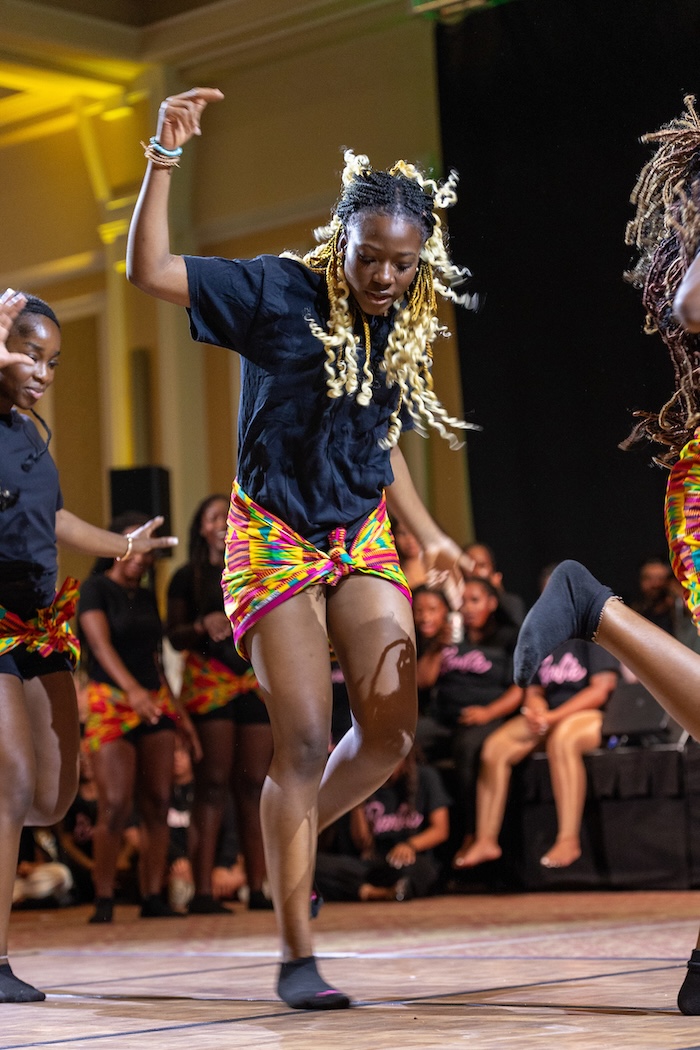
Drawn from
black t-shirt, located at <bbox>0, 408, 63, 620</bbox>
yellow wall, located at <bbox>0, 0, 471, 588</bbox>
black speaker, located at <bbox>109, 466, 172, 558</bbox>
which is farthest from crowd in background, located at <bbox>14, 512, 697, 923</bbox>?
black t-shirt, located at <bbox>0, 408, 63, 620</bbox>

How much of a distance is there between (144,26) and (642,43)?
3609 millimetres

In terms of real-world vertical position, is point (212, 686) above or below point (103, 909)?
above

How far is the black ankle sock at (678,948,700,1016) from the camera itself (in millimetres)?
2326

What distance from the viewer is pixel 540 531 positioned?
772 centimetres

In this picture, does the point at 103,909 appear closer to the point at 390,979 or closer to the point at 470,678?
the point at 470,678

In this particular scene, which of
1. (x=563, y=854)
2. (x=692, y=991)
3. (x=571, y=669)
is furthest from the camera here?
(x=571, y=669)

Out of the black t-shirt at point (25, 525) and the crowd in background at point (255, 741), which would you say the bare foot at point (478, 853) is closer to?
the crowd in background at point (255, 741)

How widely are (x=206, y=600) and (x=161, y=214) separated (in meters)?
3.55

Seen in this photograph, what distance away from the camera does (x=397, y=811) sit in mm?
6301

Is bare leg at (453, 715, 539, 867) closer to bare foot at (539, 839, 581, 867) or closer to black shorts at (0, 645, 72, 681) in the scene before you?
bare foot at (539, 839, 581, 867)

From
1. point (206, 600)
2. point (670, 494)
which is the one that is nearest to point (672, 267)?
point (670, 494)

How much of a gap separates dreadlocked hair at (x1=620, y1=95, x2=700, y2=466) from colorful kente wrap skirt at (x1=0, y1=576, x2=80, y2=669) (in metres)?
1.29

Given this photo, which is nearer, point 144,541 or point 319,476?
point 319,476

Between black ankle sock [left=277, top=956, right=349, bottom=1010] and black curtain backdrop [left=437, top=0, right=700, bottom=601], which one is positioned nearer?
black ankle sock [left=277, top=956, right=349, bottom=1010]
